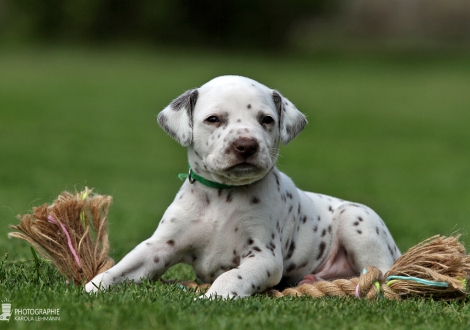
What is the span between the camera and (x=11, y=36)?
45969 mm

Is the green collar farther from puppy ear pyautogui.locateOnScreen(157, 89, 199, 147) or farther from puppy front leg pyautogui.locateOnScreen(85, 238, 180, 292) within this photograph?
puppy front leg pyautogui.locateOnScreen(85, 238, 180, 292)

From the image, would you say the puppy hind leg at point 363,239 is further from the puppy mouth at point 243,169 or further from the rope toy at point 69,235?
the rope toy at point 69,235

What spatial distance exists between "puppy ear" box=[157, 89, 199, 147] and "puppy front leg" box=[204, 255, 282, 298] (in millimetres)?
958

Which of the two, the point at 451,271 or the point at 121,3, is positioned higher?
the point at 121,3

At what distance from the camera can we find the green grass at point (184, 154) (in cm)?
439

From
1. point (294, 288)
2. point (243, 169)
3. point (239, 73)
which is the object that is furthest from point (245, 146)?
point (239, 73)

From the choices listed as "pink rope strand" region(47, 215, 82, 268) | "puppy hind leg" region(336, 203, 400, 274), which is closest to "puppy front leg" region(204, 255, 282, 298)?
"puppy hind leg" region(336, 203, 400, 274)

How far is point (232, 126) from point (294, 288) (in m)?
1.14

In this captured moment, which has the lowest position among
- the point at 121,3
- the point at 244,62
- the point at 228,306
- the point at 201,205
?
the point at 228,306

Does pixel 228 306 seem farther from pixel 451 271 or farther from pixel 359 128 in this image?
pixel 359 128

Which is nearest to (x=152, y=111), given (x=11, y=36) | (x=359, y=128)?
(x=359, y=128)

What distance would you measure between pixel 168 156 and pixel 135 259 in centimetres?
1300

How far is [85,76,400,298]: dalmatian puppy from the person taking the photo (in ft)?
16.9

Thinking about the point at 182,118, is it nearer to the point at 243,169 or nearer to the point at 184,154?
the point at 243,169
